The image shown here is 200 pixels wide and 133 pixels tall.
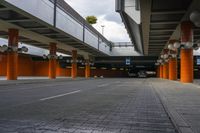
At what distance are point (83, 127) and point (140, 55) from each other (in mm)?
63980

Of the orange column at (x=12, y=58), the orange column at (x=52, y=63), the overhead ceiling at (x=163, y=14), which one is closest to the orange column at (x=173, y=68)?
the overhead ceiling at (x=163, y=14)

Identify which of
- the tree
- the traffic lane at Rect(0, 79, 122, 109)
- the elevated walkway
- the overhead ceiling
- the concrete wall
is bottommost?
the traffic lane at Rect(0, 79, 122, 109)

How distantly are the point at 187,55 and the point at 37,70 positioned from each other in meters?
56.4

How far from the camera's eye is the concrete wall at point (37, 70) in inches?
2349

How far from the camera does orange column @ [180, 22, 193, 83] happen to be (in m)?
26.0

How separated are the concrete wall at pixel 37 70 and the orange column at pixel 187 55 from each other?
4047 centimetres

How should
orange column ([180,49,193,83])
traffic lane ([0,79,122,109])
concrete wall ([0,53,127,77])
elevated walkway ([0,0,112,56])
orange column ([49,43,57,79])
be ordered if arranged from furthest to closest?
concrete wall ([0,53,127,77]) < orange column ([49,43,57,79]) < orange column ([180,49,193,83]) < elevated walkway ([0,0,112,56]) < traffic lane ([0,79,122,109])

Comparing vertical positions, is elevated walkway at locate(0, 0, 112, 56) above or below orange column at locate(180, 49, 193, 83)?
above

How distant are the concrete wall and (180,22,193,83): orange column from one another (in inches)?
1593

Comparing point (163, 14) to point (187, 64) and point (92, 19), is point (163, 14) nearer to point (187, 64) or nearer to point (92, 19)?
point (187, 64)

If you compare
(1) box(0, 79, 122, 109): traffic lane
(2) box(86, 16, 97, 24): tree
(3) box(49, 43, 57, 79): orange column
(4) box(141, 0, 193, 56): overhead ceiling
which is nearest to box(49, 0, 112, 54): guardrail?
(3) box(49, 43, 57, 79): orange column

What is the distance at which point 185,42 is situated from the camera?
25625 mm

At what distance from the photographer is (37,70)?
77.4 meters

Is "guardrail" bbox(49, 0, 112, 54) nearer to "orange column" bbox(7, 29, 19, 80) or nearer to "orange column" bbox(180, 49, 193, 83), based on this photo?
"orange column" bbox(7, 29, 19, 80)
